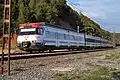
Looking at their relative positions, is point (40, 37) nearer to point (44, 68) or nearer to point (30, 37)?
point (30, 37)

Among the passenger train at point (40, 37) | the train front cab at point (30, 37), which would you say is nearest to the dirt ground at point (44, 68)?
the train front cab at point (30, 37)

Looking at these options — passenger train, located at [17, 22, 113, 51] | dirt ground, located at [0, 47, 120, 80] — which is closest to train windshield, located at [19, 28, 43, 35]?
passenger train, located at [17, 22, 113, 51]

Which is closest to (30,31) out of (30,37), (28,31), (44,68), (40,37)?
(28,31)

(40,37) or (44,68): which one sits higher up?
(40,37)

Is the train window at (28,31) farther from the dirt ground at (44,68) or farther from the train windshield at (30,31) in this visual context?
the dirt ground at (44,68)

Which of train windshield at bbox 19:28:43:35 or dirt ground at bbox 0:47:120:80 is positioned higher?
train windshield at bbox 19:28:43:35

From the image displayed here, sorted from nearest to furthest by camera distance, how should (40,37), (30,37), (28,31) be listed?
(40,37)
(30,37)
(28,31)

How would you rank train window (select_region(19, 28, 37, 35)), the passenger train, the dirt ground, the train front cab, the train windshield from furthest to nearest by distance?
1. train window (select_region(19, 28, 37, 35))
2. the train windshield
3. the passenger train
4. the train front cab
5. the dirt ground

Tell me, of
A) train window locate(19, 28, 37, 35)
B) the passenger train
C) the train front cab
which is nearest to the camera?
the train front cab

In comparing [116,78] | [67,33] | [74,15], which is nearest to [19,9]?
[67,33]

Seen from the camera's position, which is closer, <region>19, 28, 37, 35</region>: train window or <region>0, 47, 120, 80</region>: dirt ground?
<region>0, 47, 120, 80</region>: dirt ground

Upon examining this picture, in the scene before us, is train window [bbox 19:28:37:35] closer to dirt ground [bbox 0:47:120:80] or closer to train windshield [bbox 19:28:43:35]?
A: train windshield [bbox 19:28:43:35]

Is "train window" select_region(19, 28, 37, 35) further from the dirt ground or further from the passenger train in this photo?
the dirt ground

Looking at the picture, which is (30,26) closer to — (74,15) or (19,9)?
(19,9)
